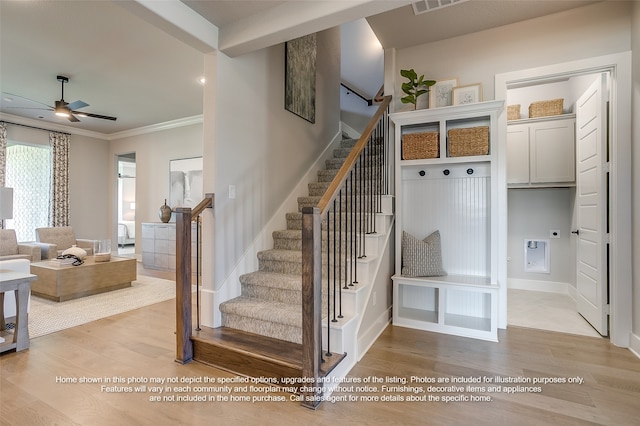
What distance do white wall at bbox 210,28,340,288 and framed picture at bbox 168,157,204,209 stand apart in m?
3.02

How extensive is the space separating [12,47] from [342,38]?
414cm

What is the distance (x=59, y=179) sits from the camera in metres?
6.25

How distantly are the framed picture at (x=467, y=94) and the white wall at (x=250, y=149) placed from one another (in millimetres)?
1786

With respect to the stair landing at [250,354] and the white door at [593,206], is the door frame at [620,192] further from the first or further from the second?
the stair landing at [250,354]

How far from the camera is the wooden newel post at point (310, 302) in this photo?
178 centimetres

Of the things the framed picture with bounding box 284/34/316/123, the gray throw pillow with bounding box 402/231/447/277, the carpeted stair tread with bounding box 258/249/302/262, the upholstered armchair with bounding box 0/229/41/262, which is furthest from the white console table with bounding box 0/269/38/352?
the gray throw pillow with bounding box 402/231/447/277

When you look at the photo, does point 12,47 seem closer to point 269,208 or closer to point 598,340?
point 269,208

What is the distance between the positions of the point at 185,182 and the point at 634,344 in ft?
21.7

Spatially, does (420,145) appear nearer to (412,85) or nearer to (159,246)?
(412,85)

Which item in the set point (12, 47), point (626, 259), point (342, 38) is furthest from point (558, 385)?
point (12, 47)

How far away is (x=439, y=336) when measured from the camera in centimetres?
281

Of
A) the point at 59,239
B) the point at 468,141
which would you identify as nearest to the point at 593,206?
the point at 468,141

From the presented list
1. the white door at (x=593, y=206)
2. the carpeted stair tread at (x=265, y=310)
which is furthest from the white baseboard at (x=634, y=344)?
the carpeted stair tread at (x=265, y=310)

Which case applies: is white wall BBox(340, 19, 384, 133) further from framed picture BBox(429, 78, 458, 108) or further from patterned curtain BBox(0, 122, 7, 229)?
patterned curtain BBox(0, 122, 7, 229)
